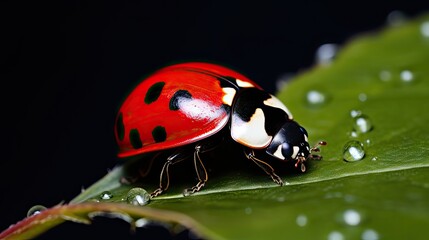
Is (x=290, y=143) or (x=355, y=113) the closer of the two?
(x=290, y=143)

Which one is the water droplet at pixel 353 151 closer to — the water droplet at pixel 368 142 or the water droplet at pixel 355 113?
the water droplet at pixel 368 142

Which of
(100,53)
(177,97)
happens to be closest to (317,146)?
(177,97)

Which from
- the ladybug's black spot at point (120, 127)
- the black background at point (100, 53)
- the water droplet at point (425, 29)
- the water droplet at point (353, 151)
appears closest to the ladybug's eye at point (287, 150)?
the water droplet at point (353, 151)

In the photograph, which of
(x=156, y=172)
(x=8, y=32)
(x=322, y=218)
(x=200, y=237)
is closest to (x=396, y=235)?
(x=322, y=218)

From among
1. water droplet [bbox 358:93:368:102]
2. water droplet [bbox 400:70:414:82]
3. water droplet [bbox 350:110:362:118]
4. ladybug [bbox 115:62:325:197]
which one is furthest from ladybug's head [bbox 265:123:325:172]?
water droplet [bbox 400:70:414:82]

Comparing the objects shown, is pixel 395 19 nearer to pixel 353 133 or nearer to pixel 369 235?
pixel 353 133

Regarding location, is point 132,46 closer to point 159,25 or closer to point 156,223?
point 159,25

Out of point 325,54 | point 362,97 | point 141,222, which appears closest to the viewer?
point 141,222
